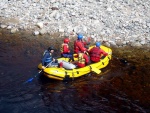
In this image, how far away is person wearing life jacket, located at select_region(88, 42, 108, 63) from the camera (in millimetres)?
15406

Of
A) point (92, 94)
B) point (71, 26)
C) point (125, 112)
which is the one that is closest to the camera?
point (125, 112)

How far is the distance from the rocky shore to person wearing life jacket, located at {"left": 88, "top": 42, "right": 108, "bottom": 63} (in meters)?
3.37

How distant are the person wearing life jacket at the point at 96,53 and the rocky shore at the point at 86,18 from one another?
3367 mm

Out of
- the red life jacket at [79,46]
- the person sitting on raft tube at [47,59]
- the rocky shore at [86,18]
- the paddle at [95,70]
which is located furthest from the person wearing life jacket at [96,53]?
the rocky shore at [86,18]

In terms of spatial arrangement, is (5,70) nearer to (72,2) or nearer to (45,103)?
(45,103)

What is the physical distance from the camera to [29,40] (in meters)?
19.0

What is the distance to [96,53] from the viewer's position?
15406 millimetres

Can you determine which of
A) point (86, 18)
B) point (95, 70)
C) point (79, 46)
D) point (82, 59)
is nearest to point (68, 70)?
point (82, 59)

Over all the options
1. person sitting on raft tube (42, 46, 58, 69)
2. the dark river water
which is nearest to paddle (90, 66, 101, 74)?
the dark river water

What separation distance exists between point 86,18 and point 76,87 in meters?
7.88

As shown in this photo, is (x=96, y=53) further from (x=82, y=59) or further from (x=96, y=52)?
(x=82, y=59)

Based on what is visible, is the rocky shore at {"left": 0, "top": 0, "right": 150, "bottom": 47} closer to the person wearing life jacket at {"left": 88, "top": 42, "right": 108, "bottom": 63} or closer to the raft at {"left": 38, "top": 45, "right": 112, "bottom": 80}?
the person wearing life jacket at {"left": 88, "top": 42, "right": 108, "bottom": 63}

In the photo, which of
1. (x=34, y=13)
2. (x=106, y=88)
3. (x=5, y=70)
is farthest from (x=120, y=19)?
(x=5, y=70)

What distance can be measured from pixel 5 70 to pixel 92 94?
4.59 metres
